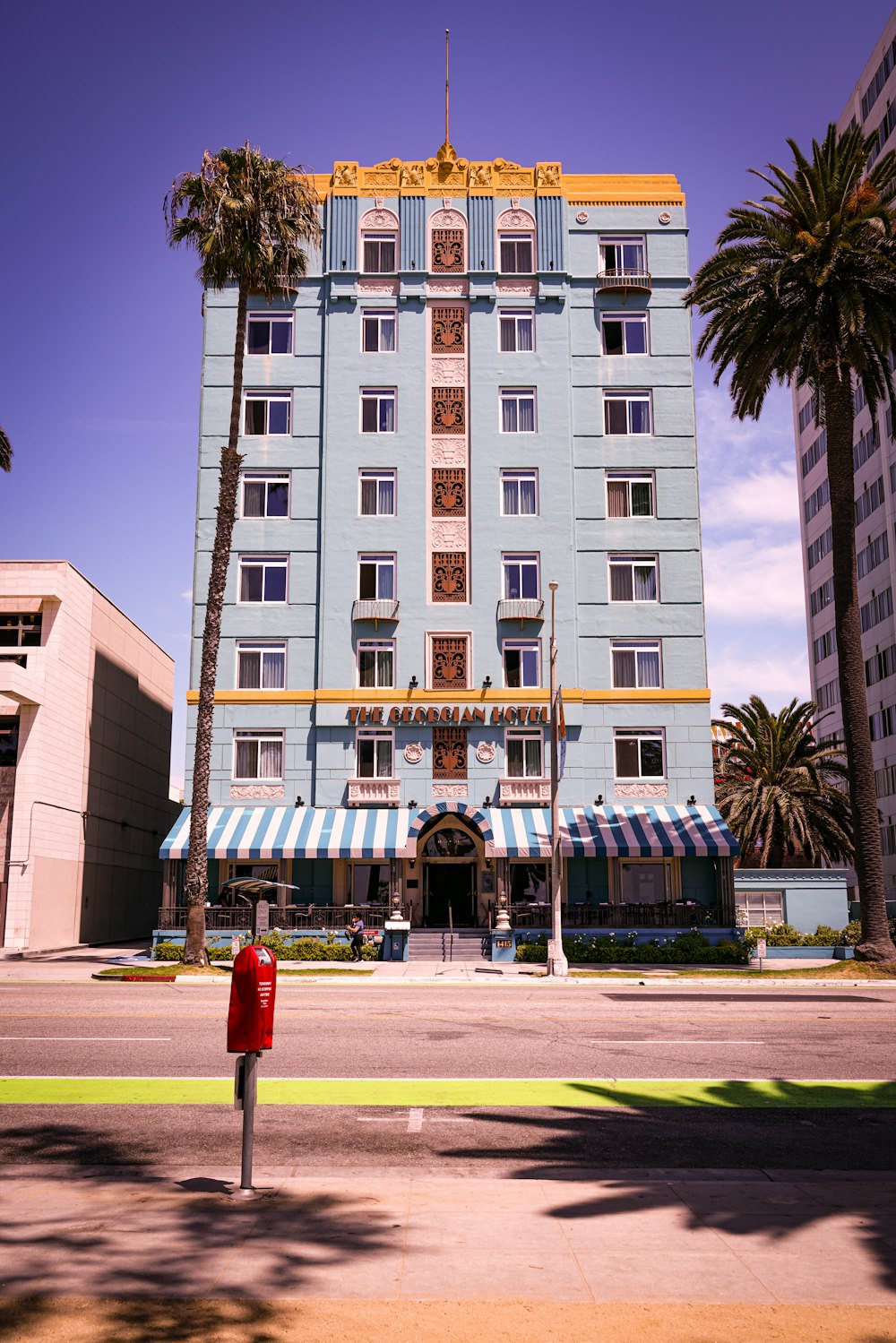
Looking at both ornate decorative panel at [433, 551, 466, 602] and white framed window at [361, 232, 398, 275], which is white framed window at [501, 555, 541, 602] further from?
white framed window at [361, 232, 398, 275]

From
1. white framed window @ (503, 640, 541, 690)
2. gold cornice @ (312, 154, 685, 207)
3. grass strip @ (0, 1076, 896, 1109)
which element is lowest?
grass strip @ (0, 1076, 896, 1109)

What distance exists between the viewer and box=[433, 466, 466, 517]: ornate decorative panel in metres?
44.9

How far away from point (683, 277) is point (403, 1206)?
145ft

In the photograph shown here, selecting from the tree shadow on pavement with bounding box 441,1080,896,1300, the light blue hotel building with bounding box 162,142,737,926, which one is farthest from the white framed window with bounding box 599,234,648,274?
the tree shadow on pavement with bounding box 441,1080,896,1300

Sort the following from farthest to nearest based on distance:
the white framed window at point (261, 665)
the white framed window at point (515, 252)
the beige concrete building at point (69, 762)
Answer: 1. the white framed window at point (515, 252)
2. the white framed window at point (261, 665)
3. the beige concrete building at point (69, 762)

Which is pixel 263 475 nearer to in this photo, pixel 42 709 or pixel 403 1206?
pixel 42 709

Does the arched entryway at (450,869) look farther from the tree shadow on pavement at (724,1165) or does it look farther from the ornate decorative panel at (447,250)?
the tree shadow on pavement at (724,1165)

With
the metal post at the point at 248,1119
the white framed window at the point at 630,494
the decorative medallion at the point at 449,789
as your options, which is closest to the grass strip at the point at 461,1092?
the metal post at the point at 248,1119

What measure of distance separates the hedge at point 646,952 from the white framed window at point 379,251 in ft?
90.2

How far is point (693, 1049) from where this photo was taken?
1578cm

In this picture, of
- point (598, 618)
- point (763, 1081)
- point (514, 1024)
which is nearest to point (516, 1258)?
point (763, 1081)

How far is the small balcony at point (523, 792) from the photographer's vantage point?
42.2 m

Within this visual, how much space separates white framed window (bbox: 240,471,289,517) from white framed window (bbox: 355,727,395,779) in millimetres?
9353

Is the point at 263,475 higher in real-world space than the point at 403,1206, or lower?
A: higher
